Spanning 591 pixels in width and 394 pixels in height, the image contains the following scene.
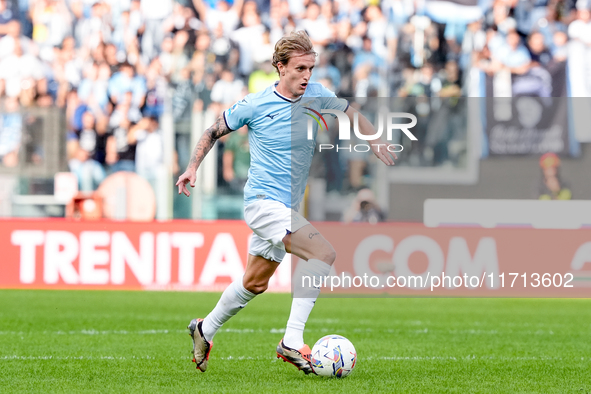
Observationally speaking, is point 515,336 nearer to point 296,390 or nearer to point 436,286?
point 296,390

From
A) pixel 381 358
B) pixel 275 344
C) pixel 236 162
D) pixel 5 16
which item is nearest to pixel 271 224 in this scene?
pixel 381 358

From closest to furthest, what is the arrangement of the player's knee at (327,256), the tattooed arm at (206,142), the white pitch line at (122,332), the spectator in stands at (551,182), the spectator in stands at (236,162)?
the player's knee at (327,256)
the tattooed arm at (206,142)
the white pitch line at (122,332)
the spectator in stands at (551,182)
the spectator in stands at (236,162)

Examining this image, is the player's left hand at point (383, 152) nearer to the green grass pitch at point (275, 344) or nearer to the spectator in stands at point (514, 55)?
the green grass pitch at point (275, 344)

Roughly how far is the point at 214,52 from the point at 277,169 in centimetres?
1039

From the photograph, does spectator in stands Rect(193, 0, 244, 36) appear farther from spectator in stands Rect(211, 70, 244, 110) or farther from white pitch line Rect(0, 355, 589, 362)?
white pitch line Rect(0, 355, 589, 362)

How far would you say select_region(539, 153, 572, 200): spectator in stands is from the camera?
540 inches

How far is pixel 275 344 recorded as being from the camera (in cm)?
786

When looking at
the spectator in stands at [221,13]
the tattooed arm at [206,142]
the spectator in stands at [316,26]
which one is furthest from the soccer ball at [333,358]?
the spectator in stands at [221,13]

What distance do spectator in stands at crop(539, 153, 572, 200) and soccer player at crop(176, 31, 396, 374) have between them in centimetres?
837

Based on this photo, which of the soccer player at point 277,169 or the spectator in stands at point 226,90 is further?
the spectator in stands at point 226,90

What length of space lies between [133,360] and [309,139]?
2.14 metres

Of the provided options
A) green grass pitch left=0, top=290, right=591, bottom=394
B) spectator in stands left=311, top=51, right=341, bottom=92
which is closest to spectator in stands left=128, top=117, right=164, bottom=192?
green grass pitch left=0, top=290, right=591, bottom=394

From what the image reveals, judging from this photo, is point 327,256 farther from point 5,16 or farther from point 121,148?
point 5,16

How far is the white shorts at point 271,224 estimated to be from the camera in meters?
5.73
